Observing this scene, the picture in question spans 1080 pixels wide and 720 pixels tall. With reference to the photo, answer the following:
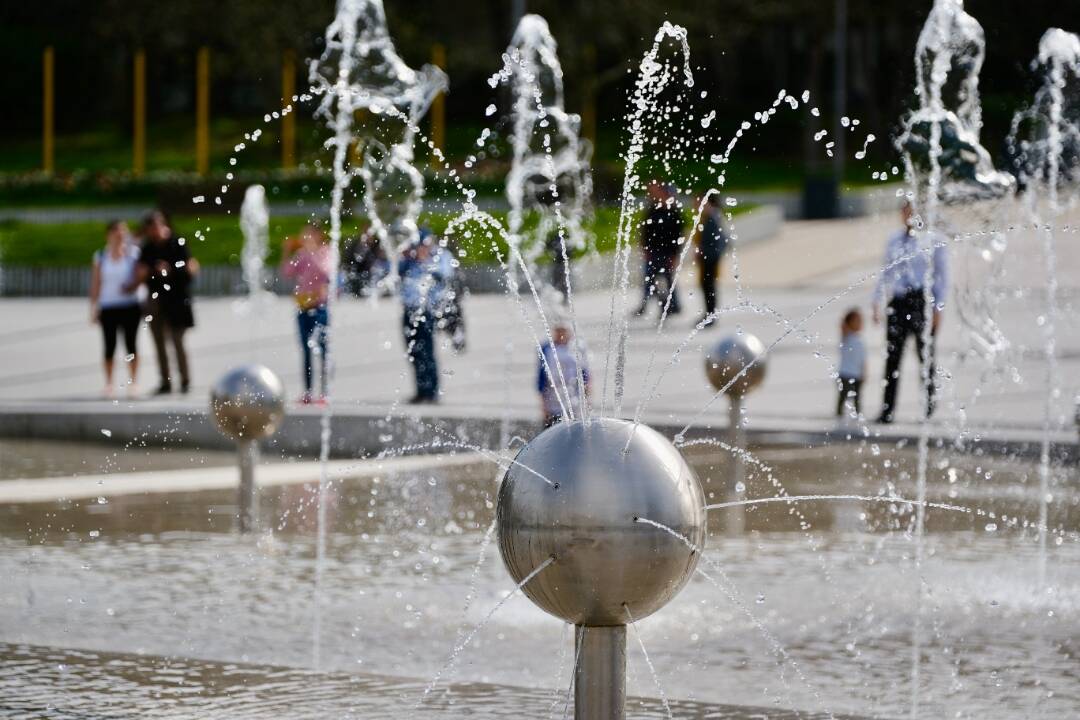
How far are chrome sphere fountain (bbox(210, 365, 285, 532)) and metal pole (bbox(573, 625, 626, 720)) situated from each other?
207 inches

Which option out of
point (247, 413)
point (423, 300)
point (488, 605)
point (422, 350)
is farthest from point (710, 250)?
point (488, 605)

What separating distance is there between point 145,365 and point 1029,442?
27.9ft

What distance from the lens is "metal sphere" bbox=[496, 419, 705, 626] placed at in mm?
4141

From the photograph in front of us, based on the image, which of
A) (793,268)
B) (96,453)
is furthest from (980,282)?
(96,453)

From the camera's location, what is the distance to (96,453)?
12516 mm

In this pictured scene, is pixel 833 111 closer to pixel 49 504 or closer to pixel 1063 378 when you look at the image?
pixel 1063 378

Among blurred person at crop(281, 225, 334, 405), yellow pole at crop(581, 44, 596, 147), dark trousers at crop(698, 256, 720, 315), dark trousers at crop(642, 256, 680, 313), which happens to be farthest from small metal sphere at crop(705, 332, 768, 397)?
yellow pole at crop(581, 44, 596, 147)

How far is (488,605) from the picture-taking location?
25.6ft

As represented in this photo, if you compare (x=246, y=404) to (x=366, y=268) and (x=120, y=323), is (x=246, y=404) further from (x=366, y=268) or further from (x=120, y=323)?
(x=366, y=268)

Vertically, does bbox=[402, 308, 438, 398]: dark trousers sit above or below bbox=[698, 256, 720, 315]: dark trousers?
below

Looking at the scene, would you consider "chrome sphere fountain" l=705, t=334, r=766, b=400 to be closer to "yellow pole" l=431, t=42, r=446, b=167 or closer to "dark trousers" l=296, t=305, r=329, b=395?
"dark trousers" l=296, t=305, r=329, b=395

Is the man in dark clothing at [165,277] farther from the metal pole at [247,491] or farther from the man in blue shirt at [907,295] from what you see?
the metal pole at [247,491]

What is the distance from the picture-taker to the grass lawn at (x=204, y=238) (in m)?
25.7

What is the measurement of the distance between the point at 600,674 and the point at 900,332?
415 inches
